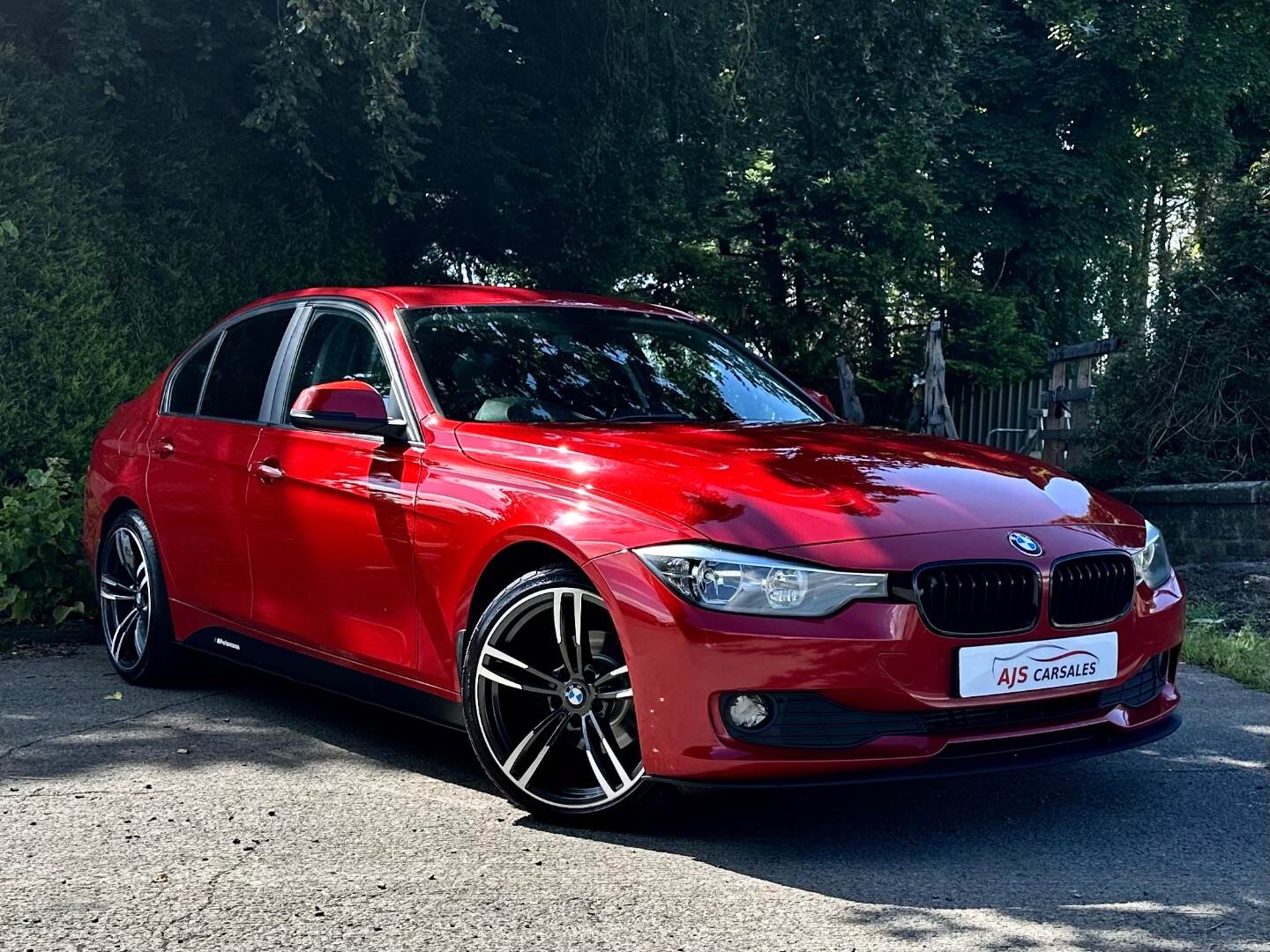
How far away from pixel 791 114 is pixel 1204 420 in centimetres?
427

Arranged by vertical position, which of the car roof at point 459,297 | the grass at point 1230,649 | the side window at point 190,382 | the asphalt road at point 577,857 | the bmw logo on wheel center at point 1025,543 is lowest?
the grass at point 1230,649

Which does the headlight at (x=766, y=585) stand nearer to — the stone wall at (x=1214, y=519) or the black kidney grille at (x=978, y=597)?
the black kidney grille at (x=978, y=597)

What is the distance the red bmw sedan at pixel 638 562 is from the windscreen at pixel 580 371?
0.5 inches

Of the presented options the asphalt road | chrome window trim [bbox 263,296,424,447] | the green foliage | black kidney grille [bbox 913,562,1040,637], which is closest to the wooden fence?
the green foliage

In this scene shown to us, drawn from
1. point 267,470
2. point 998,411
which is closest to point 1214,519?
point 267,470

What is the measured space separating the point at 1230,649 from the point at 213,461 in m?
4.96

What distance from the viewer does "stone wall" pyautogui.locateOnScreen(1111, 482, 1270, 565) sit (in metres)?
11.7

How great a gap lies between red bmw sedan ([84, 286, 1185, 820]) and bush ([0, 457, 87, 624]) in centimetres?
279

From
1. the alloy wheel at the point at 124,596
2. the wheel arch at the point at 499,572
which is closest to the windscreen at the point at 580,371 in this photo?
the wheel arch at the point at 499,572

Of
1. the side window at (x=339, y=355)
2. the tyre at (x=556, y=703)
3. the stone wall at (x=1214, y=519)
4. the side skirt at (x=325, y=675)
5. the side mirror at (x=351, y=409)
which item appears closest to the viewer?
the tyre at (x=556, y=703)

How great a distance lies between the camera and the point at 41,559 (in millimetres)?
9000

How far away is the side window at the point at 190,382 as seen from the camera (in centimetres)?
690

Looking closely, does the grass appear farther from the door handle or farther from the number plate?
the door handle

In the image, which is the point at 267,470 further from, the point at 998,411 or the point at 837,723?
A: the point at 998,411
